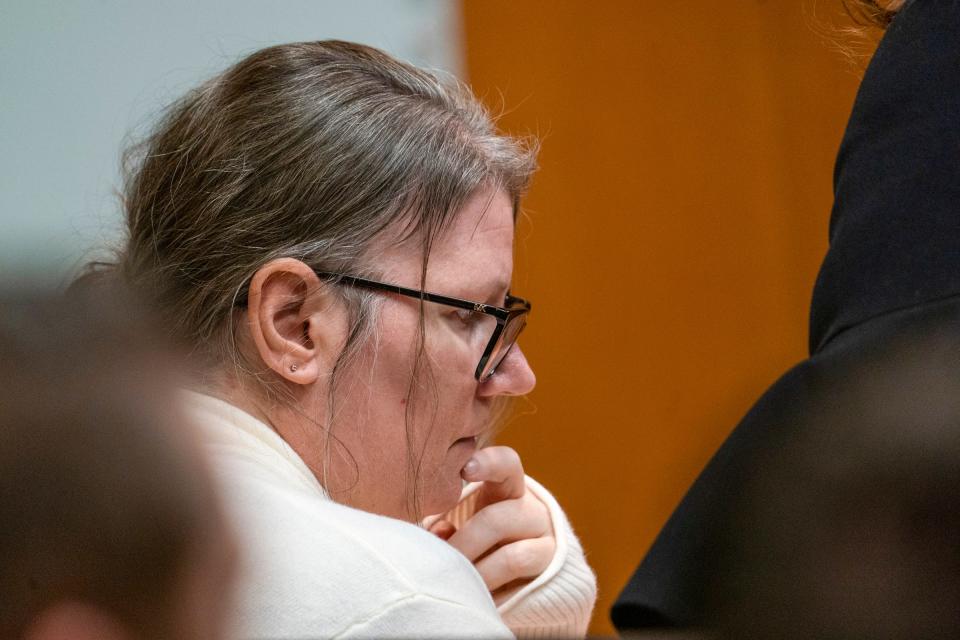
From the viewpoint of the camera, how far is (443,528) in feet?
5.20

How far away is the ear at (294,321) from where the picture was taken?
124cm

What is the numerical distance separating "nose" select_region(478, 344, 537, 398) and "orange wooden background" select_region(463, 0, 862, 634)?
55.2 inches

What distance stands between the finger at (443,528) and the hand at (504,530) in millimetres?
45

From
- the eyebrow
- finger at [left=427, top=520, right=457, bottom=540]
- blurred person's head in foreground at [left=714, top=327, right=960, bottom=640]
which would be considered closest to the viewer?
blurred person's head in foreground at [left=714, top=327, right=960, bottom=640]

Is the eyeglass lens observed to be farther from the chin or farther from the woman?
the chin

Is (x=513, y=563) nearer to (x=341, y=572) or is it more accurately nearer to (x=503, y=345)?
(x=503, y=345)

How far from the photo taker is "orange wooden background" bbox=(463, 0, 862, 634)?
2.85 metres

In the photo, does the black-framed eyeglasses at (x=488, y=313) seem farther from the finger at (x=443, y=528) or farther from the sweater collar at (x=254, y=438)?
the finger at (x=443, y=528)

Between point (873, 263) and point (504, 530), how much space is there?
0.95m

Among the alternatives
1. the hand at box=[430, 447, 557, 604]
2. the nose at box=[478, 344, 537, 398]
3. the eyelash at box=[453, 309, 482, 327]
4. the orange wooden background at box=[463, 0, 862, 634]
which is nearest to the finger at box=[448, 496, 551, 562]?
the hand at box=[430, 447, 557, 604]

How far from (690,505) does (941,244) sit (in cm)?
19

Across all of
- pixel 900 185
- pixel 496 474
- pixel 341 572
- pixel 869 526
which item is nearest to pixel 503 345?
pixel 496 474

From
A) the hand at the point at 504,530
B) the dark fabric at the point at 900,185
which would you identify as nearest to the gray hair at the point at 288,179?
the hand at the point at 504,530

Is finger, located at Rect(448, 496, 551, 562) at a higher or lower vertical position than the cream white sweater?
lower
